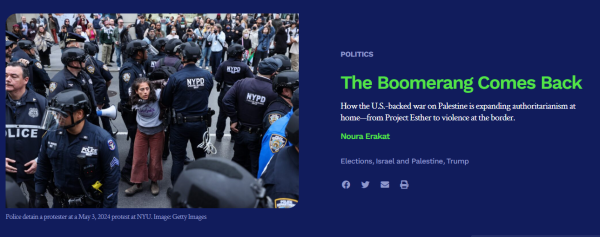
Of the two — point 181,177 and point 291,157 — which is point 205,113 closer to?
point 291,157

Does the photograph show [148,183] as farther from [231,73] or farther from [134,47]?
[231,73]

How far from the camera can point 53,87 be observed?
5.17m

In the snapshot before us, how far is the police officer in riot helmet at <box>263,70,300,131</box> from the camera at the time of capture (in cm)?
441

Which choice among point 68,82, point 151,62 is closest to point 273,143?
point 68,82

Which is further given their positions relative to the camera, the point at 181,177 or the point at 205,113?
the point at 205,113

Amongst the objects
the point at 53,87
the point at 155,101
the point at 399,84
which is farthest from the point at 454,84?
the point at 53,87

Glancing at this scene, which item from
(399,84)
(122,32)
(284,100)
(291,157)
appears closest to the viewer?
(399,84)

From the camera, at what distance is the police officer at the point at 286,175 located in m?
2.50

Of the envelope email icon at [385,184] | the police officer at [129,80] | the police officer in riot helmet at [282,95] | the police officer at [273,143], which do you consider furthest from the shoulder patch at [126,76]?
the envelope email icon at [385,184]

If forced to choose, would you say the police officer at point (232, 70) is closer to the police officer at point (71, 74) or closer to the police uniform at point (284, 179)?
the police officer at point (71, 74)

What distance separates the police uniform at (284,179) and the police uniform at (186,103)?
7.76 feet

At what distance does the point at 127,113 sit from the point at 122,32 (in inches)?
379

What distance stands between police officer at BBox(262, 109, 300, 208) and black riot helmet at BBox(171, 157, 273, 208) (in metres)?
0.48

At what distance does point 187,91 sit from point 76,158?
1848mm
